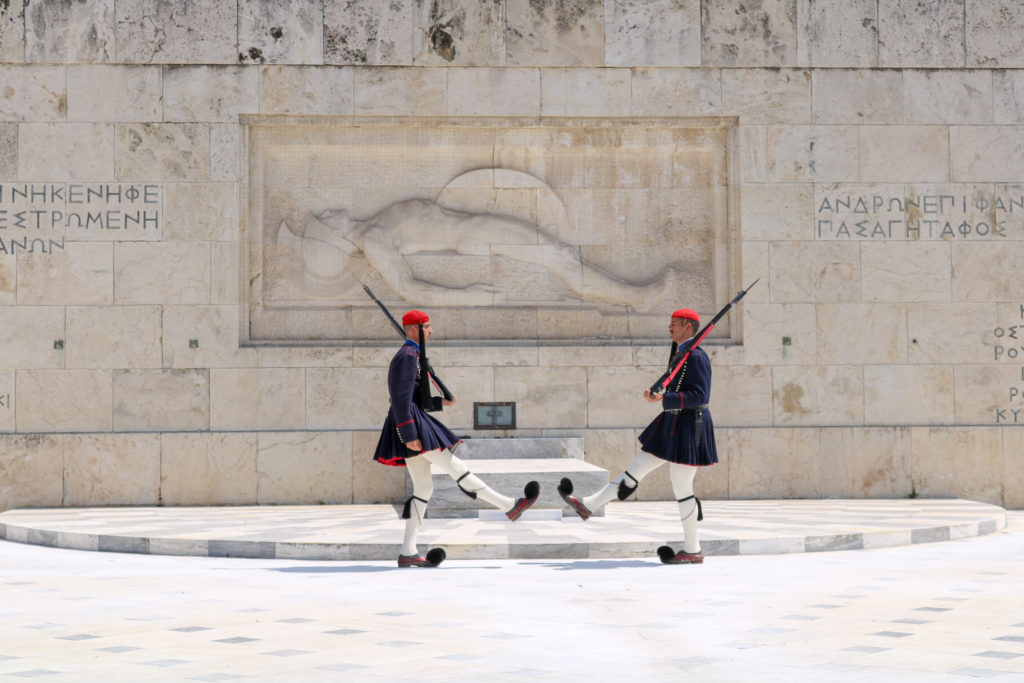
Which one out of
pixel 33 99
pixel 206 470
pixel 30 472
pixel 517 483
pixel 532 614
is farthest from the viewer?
pixel 33 99

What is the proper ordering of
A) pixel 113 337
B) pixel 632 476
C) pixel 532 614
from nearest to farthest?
pixel 532 614 < pixel 632 476 < pixel 113 337

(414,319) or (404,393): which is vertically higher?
(414,319)

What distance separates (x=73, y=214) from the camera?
1410 cm

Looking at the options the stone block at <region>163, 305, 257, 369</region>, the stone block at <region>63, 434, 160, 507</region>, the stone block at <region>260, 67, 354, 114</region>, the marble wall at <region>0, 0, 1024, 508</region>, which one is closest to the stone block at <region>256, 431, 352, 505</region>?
the marble wall at <region>0, 0, 1024, 508</region>

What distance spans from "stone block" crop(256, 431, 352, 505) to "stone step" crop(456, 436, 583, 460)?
133cm

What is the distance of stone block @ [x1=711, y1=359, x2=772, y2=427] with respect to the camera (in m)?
14.4

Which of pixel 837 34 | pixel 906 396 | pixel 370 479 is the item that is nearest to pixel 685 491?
pixel 370 479

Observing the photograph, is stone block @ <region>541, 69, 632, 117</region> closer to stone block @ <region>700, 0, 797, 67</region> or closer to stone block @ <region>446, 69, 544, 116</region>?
stone block @ <region>446, 69, 544, 116</region>

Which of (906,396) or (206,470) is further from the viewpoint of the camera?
(906,396)

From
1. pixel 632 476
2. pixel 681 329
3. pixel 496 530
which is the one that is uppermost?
pixel 681 329

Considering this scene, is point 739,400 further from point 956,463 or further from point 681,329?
point 681,329

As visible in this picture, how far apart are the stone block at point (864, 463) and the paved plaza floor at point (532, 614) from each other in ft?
10.4

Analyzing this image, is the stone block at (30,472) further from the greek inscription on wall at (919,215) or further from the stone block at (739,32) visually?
the greek inscription on wall at (919,215)

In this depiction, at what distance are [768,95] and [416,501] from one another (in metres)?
7.54
